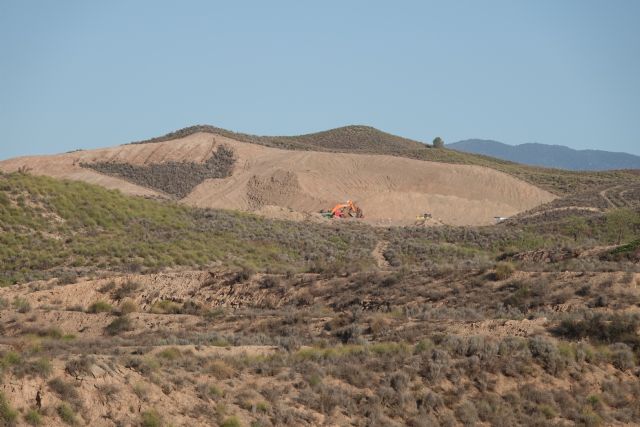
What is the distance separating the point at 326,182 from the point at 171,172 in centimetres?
1610

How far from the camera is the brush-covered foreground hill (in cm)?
1594

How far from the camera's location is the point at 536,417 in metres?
17.5

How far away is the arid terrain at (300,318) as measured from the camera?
1627 centimetres

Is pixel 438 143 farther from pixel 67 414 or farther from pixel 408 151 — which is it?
pixel 67 414

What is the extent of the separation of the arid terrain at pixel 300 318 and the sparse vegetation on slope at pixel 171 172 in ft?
83.2

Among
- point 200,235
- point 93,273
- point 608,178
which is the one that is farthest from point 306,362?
point 608,178

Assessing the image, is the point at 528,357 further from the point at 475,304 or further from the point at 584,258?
the point at 584,258

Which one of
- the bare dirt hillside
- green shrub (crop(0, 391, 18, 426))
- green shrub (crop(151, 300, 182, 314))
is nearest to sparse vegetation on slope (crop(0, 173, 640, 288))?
green shrub (crop(151, 300, 182, 314))

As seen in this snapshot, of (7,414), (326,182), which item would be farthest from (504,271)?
(326,182)

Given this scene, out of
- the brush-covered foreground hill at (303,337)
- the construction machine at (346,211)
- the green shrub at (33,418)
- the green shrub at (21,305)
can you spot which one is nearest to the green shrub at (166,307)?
the brush-covered foreground hill at (303,337)

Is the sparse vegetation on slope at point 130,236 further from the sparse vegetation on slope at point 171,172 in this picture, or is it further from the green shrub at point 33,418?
the sparse vegetation on slope at point 171,172

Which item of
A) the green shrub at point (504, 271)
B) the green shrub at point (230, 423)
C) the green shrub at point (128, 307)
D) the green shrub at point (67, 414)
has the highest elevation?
the green shrub at point (504, 271)

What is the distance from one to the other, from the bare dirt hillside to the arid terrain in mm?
15235

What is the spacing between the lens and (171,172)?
303 feet
